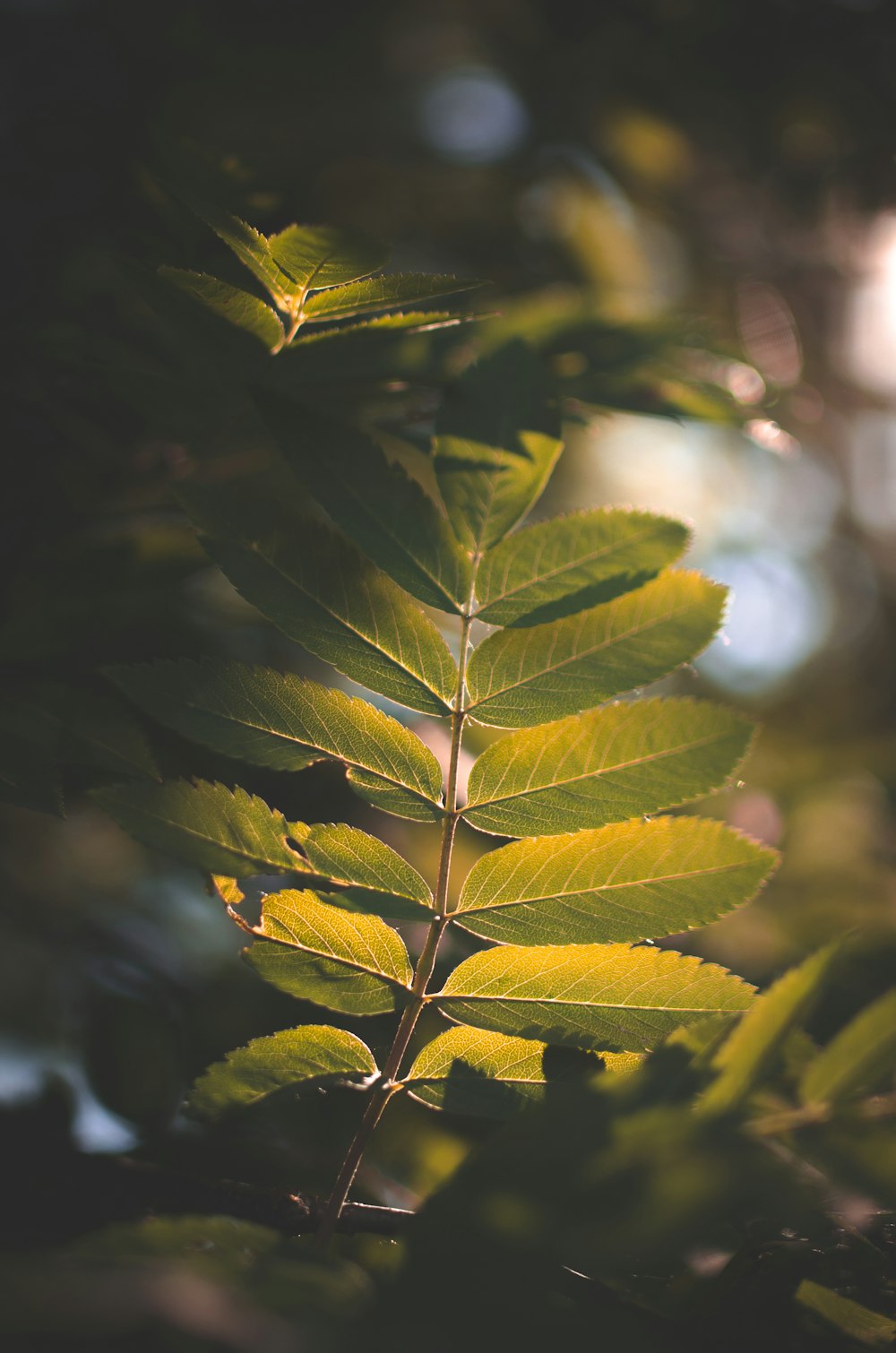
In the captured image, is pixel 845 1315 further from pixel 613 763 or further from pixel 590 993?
pixel 613 763

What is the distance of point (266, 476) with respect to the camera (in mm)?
1032

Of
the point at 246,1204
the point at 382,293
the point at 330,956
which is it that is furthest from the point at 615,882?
the point at 382,293

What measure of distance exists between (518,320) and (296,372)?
216 mm

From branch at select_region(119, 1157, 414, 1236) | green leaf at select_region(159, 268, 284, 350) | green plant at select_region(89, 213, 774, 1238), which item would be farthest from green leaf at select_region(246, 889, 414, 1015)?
green leaf at select_region(159, 268, 284, 350)

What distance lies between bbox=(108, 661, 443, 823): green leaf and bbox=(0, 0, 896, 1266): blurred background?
48 mm

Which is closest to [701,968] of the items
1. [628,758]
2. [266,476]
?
[628,758]

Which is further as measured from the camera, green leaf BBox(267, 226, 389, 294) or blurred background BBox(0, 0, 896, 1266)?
blurred background BBox(0, 0, 896, 1266)

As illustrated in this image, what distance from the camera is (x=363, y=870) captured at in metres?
0.55

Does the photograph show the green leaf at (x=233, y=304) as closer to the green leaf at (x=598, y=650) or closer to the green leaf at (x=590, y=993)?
the green leaf at (x=598, y=650)

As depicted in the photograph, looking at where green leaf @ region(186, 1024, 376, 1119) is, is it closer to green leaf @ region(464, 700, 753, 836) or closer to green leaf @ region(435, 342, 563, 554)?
green leaf @ region(464, 700, 753, 836)

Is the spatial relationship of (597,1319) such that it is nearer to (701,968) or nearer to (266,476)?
(701,968)

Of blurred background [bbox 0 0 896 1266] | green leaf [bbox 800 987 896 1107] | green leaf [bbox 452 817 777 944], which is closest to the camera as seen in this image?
green leaf [bbox 800 987 896 1107]

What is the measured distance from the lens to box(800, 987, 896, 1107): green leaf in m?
0.40

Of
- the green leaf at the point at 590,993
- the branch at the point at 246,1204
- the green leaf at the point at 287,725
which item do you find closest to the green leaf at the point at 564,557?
the green leaf at the point at 287,725
